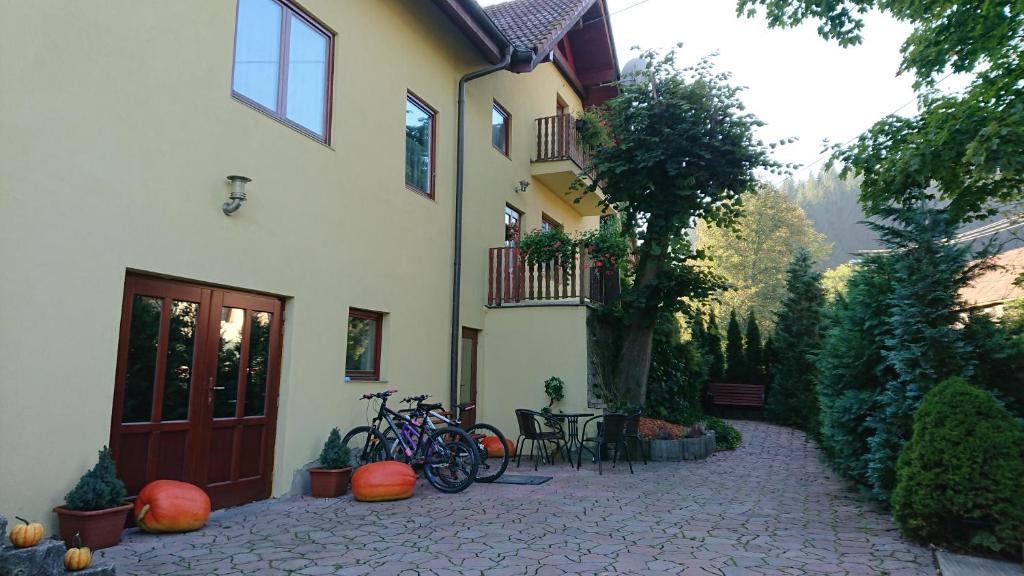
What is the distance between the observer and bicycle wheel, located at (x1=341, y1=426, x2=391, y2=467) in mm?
7402

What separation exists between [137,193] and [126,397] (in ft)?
5.34

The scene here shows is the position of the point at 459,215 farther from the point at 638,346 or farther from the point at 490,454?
the point at 638,346

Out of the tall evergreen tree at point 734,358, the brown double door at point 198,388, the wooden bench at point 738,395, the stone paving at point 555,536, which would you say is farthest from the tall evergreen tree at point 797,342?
the brown double door at point 198,388

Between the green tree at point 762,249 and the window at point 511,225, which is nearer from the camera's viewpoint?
the window at point 511,225

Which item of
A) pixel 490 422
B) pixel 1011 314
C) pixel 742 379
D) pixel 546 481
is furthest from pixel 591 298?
pixel 742 379

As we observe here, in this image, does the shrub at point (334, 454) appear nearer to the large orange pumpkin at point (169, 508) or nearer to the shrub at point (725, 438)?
the large orange pumpkin at point (169, 508)

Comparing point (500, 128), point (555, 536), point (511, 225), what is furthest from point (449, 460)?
point (500, 128)

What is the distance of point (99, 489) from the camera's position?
14.9 feet

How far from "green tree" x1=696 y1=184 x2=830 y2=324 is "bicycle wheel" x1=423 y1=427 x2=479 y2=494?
95.8 feet

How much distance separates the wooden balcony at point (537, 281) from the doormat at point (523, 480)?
308 cm

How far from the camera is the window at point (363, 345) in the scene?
26.3 feet

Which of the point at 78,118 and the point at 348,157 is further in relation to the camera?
the point at 348,157

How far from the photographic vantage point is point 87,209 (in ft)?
15.8

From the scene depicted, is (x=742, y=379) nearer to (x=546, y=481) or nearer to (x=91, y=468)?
(x=546, y=481)
